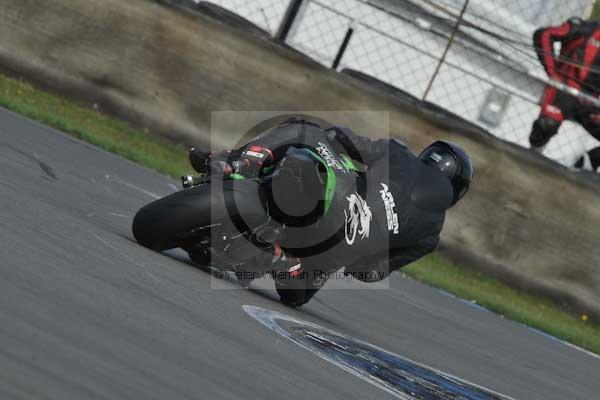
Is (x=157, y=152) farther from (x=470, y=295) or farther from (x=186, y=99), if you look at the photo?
(x=470, y=295)

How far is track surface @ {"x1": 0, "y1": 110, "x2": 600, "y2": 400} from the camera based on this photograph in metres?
3.43

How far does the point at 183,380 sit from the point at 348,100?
8.68m

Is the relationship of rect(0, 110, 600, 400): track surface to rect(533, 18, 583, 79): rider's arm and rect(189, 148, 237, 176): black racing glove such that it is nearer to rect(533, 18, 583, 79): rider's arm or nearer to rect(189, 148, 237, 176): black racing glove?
rect(189, 148, 237, 176): black racing glove

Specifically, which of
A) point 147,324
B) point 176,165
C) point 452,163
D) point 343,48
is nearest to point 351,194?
point 452,163

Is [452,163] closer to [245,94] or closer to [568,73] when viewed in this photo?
[245,94]

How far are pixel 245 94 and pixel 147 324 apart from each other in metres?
8.13

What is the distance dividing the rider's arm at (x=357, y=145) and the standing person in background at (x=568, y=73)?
21.4 ft

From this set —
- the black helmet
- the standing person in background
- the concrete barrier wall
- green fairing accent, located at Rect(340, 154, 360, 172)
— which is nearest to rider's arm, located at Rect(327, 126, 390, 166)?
green fairing accent, located at Rect(340, 154, 360, 172)

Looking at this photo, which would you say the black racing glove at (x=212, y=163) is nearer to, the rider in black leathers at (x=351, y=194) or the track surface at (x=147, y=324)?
the rider in black leathers at (x=351, y=194)

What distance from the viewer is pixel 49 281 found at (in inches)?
169

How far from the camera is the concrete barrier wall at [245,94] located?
38.5 ft

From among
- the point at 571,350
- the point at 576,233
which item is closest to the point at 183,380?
the point at 571,350

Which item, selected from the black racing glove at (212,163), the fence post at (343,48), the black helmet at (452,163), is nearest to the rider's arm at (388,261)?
the black helmet at (452,163)

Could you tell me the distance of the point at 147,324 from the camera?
13.7 ft
